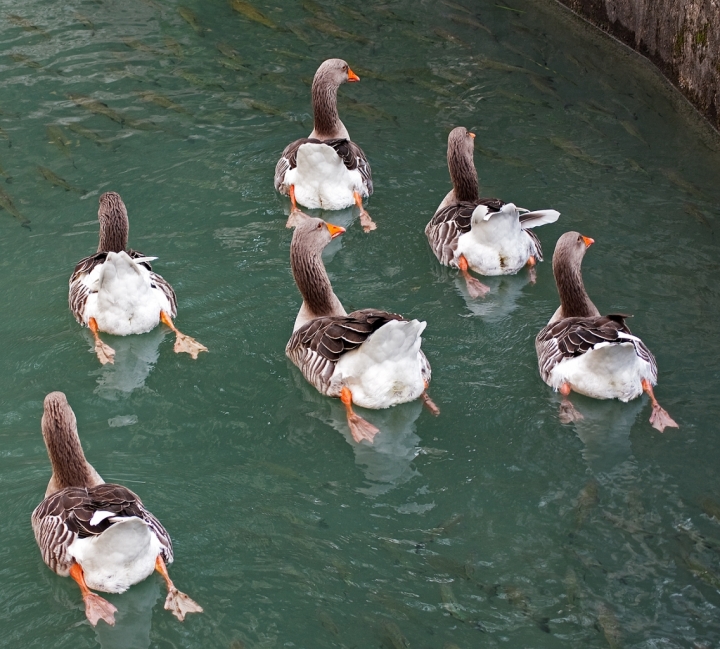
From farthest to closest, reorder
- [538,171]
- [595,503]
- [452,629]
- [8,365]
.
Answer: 1. [538,171]
2. [8,365]
3. [595,503]
4. [452,629]

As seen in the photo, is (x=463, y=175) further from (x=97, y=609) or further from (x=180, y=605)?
(x=97, y=609)

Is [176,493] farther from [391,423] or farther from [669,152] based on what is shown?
[669,152]

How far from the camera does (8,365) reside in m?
8.19

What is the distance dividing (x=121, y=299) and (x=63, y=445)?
2104 millimetres

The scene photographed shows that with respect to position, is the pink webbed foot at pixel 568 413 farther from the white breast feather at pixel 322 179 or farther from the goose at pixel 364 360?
the white breast feather at pixel 322 179

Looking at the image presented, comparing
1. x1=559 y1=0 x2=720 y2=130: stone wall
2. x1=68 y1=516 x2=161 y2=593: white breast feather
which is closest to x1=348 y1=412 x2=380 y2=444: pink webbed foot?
x1=68 y1=516 x2=161 y2=593: white breast feather

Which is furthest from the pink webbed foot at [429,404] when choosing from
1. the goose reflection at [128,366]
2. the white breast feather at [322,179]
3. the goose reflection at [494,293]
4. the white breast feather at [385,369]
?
the white breast feather at [322,179]

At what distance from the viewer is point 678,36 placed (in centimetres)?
1212

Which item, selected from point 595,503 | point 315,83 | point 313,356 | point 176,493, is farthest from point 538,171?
point 176,493

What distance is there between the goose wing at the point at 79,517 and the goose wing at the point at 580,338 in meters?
3.25

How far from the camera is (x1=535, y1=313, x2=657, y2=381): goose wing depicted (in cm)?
728

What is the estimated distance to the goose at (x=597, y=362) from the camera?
23.9ft

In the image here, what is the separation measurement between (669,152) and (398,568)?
6724 millimetres

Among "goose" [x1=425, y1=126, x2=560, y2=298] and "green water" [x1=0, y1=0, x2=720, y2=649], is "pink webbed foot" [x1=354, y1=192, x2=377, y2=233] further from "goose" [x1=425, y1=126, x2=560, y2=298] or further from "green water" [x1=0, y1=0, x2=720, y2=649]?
"goose" [x1=425, y1=126, x2=560, y2=298]
